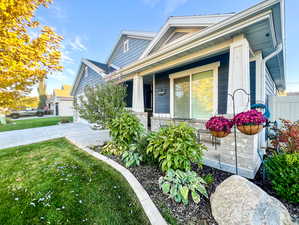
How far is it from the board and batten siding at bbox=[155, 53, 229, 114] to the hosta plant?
3002mm

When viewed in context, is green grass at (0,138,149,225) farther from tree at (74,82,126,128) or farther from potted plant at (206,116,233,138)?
potted plant at (206,116,233,138)

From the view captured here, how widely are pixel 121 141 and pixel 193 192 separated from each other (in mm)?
2329

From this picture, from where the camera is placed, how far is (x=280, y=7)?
2.41 meters

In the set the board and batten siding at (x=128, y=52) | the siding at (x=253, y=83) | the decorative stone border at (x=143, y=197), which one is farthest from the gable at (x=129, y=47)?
the decorative stone border at (x=143, y=197)

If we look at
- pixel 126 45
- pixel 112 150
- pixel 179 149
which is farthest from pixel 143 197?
pixel 126 45

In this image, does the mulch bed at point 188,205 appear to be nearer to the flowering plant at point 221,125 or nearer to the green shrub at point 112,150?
the flowering plant at point 221,125

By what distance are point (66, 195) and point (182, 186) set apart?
1.97 meters

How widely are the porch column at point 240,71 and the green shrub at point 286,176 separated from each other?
1115mm

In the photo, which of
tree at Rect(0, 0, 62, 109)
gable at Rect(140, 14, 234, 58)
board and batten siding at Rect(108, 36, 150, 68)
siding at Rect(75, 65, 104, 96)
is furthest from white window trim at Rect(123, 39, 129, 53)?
tree at Rect(0, 0, 62, 109)

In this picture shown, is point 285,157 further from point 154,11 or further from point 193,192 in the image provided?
point 154,11

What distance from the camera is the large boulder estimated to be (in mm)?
1496

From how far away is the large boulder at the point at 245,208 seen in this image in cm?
150

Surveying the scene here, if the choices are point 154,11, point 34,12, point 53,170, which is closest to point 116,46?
point 154,11

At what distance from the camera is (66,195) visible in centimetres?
216
